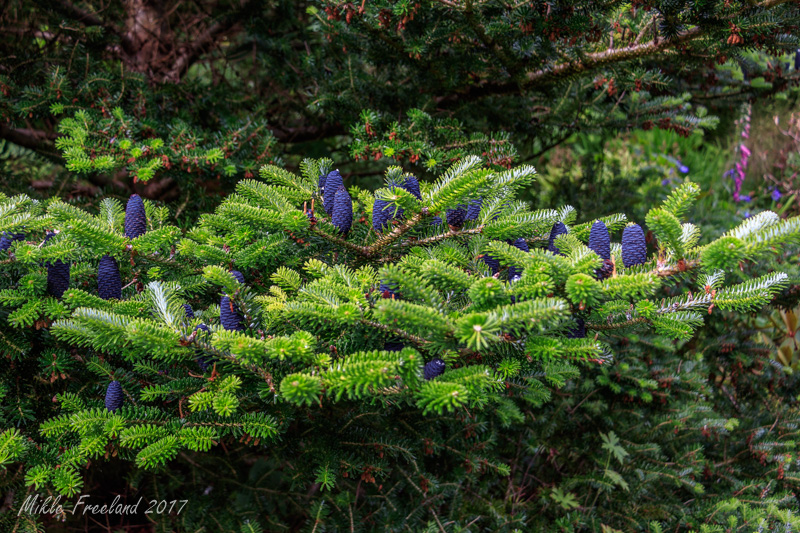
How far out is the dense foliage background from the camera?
61.4 inches

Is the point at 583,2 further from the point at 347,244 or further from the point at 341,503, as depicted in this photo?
the point at 341,503

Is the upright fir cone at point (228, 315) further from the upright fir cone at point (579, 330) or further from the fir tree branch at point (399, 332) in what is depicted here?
the upright fir cone at point (579, 330)

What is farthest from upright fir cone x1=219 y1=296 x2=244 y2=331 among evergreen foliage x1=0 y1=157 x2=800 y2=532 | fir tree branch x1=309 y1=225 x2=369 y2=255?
fir tree branch x1=309 y1=225 x2=369 y2=255

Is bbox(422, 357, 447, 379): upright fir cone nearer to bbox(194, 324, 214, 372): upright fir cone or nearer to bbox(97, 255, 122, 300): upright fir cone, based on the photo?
bbox(194, 324, 214, 372): upright fir cone

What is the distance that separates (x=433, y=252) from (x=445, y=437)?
126 cm

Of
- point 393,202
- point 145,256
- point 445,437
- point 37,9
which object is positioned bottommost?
point 445,437

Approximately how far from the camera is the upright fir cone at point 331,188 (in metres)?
1.27

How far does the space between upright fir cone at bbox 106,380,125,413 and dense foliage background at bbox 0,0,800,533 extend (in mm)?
94

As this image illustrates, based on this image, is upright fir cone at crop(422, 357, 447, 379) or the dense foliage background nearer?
upright fir cone at crop(422, 357, 447, 379)

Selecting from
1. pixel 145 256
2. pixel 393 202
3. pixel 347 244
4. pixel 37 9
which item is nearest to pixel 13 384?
pixel 145 256

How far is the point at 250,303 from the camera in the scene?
3.96 ft

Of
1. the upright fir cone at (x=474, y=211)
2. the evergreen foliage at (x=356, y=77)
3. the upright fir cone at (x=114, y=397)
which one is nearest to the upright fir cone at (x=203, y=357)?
the upright fir cone at (x=114, y=397)

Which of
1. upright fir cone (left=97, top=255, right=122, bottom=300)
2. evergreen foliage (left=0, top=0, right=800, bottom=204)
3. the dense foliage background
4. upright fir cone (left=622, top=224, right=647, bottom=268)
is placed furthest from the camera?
evergreen foliage (left=0, top=0, right=800, bottom=204)

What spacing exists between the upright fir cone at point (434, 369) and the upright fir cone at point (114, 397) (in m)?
0.78
